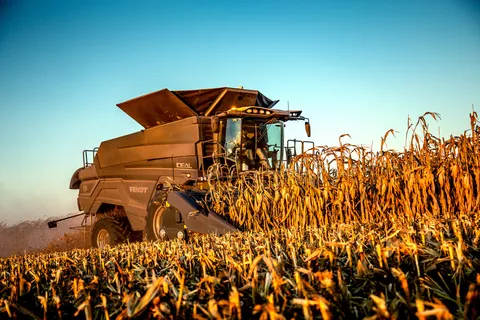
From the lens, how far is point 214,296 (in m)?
1.17

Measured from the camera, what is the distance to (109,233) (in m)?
8.21

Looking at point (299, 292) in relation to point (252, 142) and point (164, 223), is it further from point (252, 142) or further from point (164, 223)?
point (252, 142)

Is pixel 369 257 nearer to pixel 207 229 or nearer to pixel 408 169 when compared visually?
pixel 408 169

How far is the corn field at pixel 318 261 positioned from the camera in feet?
3.23

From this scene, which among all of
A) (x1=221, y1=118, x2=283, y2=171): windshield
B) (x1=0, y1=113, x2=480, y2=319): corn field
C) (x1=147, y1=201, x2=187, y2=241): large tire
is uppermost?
(x1=221, y1=118, x2=283, y2=171): windshield

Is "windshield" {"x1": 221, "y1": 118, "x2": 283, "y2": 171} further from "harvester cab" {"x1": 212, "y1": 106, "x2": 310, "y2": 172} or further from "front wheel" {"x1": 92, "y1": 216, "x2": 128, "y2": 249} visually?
"front wheel" {"x1": 92, "y1": 216, "x2": 128, "y2": 249}

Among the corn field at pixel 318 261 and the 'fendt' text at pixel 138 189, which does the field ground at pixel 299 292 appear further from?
the 'fendt' text at pixel 138 189

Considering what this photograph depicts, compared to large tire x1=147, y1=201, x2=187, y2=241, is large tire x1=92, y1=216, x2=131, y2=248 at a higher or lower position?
lower

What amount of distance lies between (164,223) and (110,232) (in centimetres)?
279

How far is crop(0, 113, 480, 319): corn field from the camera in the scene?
38.8 inches

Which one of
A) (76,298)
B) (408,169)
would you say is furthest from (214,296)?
A: (408,169)

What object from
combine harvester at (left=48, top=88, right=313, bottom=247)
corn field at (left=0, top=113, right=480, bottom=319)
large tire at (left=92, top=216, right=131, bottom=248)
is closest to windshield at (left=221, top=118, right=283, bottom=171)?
combine harvester at (left=48, top=88, right=313, bottom=247)

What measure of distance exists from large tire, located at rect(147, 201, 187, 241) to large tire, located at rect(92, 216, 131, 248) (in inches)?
60.4

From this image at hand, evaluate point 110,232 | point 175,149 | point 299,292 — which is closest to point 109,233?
point 110,232
